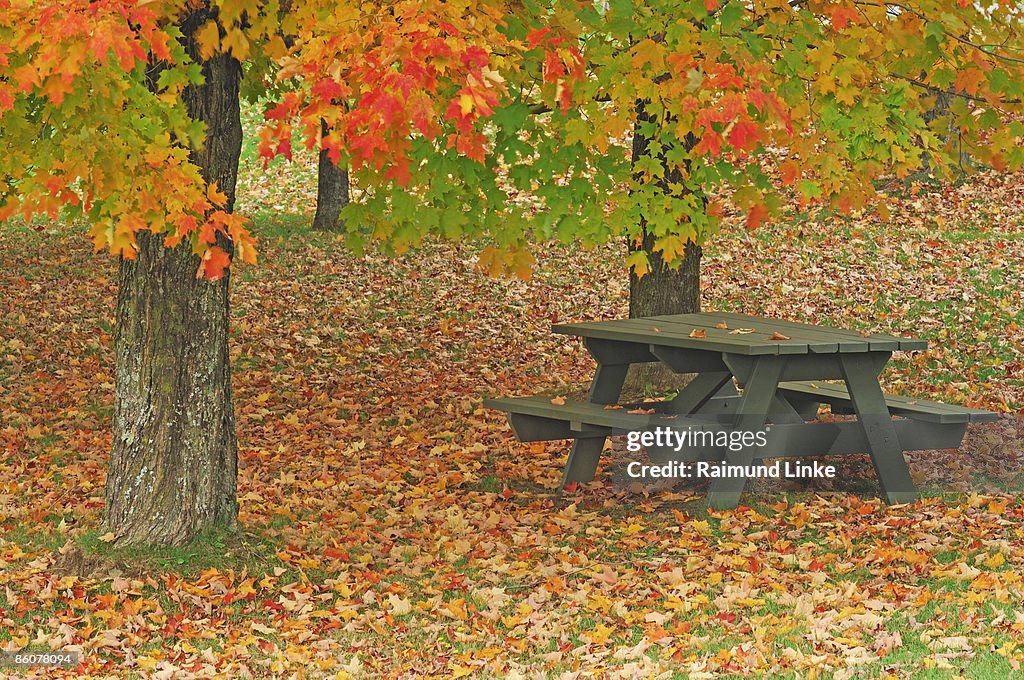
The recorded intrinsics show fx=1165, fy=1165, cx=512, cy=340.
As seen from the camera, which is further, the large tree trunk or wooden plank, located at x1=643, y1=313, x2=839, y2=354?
A: wooden plank, located at x1=643, y1=313, x2=839, y2=354

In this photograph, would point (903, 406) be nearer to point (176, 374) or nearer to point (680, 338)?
point (680, 338)

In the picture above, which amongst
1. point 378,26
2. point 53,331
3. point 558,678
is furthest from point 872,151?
point 53,331

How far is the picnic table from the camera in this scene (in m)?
6.63

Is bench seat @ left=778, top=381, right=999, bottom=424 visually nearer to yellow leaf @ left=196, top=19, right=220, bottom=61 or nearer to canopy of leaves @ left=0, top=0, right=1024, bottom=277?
canopy of leaves @ left=0, top=0, right=1024, bottom=277

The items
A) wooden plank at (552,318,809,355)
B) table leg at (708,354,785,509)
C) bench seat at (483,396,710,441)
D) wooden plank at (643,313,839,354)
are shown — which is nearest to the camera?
wooden plank at (552,318,809,355)

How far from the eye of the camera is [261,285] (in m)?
14.2

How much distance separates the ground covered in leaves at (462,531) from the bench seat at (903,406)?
51 centimetres

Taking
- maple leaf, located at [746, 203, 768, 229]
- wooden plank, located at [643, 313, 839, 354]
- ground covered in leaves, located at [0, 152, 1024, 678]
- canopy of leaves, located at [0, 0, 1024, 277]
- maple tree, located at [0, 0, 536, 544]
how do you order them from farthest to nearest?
maple leaf, located at [746, 203, 768, 229], wooden plank, located at [643, 313, 839, 354], ground covered in leaves, located at [0, 152, 1024, 678], canopy of leaves, located at [0, 0, 1024, 277], maple tree, located at [0, 0, 536, 544]

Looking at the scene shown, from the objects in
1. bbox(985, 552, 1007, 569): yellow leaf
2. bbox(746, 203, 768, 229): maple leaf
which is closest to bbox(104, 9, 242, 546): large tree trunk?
bbox(746, 203, 768, 229): maple leaf

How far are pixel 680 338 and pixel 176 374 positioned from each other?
280 cm

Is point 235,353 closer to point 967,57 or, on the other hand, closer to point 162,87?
point 162,87

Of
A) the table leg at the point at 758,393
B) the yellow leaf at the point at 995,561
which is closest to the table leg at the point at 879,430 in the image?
the table leg at the point at 758,393

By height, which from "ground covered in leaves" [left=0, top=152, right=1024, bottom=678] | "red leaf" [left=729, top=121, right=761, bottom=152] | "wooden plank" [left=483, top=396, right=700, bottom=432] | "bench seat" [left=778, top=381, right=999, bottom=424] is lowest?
"ground covered in leaves" [left=0, top=152, right=1024, bottom=678]

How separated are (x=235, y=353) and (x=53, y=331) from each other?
2.02 m
